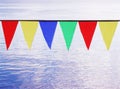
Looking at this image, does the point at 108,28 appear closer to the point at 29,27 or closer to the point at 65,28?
the point at 65,28

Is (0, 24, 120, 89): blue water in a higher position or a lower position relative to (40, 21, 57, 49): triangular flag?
lower

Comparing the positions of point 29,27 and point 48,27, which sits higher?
point 48,27

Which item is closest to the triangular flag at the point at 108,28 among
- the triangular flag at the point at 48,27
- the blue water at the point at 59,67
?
the triangular flag at the point at 48,27

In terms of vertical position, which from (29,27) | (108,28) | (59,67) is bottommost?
(59,67)

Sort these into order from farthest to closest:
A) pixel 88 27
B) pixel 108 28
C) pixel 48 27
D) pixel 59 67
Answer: pixel 59 67
pixel 108 28
pixel 88 27
pixel 48 27

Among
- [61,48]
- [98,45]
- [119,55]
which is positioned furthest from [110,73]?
[98,45]

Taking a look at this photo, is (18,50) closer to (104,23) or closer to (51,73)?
(51,73)

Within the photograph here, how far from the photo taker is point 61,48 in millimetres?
39000

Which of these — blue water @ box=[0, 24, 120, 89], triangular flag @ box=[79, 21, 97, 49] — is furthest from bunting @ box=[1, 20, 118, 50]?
blue water @ box=[0, 24, 120, 89]

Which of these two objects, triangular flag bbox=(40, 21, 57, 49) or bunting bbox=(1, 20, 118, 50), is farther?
bunting bbox=(1, 20, 118, 50)

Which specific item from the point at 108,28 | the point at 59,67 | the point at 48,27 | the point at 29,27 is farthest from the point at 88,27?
the point at 59,67

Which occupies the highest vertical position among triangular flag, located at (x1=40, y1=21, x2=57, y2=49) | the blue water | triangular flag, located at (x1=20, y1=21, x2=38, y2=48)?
triangular flag, located at (x1=40, y1=21, x2=57, y2=49)

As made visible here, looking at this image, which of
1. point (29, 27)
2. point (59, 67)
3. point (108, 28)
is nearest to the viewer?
point (108, 28)

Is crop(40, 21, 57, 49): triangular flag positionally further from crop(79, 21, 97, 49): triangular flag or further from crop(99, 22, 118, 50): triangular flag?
crop(99, 22, 118, 50): triangular flag
